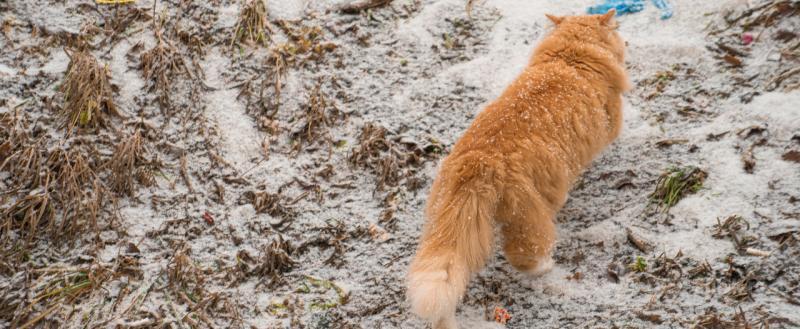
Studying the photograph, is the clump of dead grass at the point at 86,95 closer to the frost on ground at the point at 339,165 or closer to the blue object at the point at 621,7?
the frost on ground at the point at 339,165

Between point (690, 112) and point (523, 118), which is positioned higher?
point (523, 118)

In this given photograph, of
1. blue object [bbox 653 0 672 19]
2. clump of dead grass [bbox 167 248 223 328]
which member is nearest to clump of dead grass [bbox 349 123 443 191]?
clump of dead grass [bbox 167 248 223 328]

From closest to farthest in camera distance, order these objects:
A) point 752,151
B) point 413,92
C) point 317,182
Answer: point 752,151
point 317,182
point 413,92

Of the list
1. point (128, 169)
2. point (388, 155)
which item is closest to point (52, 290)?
point (128, 169)

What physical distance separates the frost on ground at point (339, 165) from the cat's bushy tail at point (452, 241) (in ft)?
1.96

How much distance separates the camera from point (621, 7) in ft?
17.2

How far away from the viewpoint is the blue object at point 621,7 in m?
5.23

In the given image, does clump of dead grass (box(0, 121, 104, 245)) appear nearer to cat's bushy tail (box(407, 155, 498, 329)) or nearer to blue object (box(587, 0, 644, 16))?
cat's bushy tail (box(407, 155, 498, 329))

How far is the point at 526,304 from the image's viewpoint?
11.4 feet

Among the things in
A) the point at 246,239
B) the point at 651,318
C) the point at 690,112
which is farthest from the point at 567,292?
the point at 246,239

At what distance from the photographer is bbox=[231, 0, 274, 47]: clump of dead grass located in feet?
16.8

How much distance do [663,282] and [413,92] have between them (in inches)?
93.8

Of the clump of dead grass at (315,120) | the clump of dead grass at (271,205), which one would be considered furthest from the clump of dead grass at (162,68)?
the clump of dead grass at (271,205)

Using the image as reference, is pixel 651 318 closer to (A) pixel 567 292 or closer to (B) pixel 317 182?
(A) pixel 567 292
